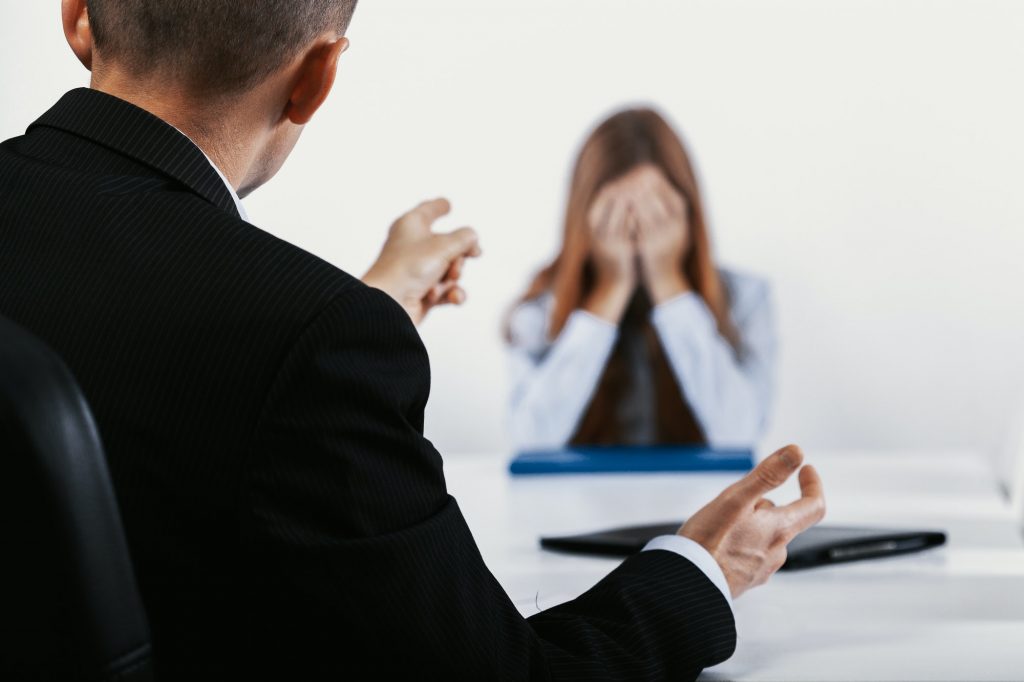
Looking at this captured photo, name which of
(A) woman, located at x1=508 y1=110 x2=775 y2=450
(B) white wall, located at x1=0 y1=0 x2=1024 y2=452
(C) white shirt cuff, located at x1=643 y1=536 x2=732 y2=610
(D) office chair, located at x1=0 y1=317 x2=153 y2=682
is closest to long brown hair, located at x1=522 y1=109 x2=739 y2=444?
(A) woman, located at x1=508 y1=110 x2=775 y2=450

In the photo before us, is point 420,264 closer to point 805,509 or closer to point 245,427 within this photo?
point 805,509

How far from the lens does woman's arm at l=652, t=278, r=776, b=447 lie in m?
3.56

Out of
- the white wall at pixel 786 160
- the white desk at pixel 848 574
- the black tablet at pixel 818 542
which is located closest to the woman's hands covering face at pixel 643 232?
the white wall at pixel 786 160

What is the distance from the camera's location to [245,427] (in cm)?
74

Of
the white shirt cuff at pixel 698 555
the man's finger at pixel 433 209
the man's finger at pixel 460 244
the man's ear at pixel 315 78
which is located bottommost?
the white shirt cuff at pixel 698 555

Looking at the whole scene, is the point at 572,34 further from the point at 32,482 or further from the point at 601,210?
the point at 32,482

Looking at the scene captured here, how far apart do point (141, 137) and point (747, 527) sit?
595 millimetres

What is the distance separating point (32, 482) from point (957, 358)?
400 centimetres

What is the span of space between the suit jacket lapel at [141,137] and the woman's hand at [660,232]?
2.61 meters

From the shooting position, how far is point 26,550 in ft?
2.11

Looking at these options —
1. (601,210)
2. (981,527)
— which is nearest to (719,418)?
(601,210)

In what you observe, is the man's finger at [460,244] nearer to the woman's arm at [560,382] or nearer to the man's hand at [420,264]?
the man's hand at [420,264]

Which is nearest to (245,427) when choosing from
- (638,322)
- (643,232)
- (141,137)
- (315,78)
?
(141,137)

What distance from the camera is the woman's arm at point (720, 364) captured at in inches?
140
